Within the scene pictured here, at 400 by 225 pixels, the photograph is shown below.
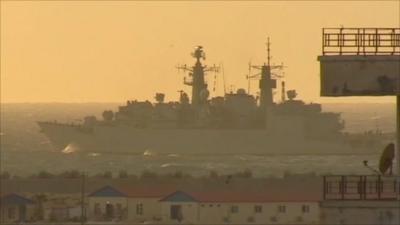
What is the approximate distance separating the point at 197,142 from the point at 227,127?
6.95 ft

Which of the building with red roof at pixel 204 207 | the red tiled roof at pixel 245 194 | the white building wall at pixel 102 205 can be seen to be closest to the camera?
the building with red roof at pixel 204 207

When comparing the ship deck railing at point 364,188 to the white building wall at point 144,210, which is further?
the white building wall at point 144,210

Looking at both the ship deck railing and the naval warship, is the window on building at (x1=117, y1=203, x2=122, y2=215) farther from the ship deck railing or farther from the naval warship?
the naval warship

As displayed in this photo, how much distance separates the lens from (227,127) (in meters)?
115

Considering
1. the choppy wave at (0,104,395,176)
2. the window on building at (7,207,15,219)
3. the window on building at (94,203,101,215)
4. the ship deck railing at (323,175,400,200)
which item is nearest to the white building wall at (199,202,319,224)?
the window on building at (94,203,101,215)

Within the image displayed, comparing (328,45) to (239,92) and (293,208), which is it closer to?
(293,208)

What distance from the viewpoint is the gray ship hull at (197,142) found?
376ft

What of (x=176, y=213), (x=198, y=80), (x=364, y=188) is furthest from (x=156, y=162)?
(x=364, y=188)

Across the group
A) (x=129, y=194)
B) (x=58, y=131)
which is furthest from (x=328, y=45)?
(x=58, y=131)

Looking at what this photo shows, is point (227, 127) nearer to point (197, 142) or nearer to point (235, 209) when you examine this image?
point (197, 142)

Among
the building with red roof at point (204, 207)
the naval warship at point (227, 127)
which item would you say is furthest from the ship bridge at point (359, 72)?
the naval warship at point (227, 127)

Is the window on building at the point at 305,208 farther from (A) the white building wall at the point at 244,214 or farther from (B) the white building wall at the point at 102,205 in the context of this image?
(B) the white building wall at the point at 102,205

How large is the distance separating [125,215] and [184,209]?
4.60 feet

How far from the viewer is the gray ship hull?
4515 inches
